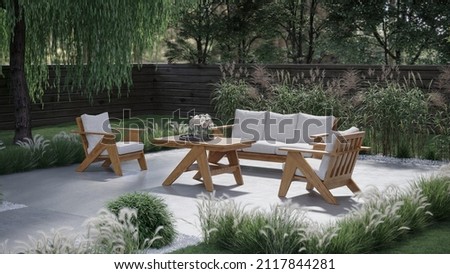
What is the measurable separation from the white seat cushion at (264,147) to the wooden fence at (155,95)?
377 cm

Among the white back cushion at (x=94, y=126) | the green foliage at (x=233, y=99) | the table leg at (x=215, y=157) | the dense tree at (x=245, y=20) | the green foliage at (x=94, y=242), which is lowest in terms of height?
the table leg at (x=215, y=157)

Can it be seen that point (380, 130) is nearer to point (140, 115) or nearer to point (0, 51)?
point (0, 51)

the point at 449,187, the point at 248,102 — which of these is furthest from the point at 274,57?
the point at 449,187

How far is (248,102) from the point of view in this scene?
11.4m

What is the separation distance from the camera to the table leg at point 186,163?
769 centimetres

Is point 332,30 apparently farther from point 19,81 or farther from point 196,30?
point 19,81

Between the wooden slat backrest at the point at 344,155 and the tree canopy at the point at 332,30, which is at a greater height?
the tree canopy at the point at 332,30

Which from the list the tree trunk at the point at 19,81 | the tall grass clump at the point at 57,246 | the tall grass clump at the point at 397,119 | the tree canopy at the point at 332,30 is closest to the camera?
the tall grass clump at the point at 57,246

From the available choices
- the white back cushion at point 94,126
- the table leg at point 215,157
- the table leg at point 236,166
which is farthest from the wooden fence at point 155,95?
the table leg at point 236,166

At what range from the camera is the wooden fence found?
13.1 metres

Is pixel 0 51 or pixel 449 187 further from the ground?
pixel 0 51

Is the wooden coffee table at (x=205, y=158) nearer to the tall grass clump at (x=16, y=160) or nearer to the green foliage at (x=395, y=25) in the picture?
the tall grass clump at (x=16, y=160)

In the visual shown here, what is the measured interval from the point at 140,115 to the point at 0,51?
5233mm

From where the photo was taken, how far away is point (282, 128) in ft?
31.1
